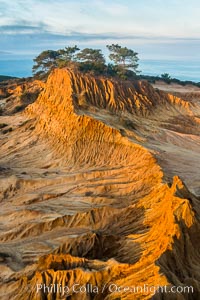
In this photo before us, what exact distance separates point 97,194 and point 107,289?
11.6 meters

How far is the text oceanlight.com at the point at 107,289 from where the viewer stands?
37.6ft

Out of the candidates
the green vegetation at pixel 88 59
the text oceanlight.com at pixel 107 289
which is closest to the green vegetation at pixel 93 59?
the green vegetation at pixel 88 59

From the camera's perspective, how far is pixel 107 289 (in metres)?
12.8

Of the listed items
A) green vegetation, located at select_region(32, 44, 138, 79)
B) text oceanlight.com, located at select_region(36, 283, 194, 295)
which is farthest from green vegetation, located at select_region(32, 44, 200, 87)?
text oceanlight.com, located at select_region(36, 283, 194, 295)

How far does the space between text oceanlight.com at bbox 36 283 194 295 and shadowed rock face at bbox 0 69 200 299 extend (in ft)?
0.26

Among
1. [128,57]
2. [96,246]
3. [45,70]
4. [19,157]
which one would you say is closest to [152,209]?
[96,246]

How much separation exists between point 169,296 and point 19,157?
24.2m

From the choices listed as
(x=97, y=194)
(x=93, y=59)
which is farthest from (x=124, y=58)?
(x=97, y=194)

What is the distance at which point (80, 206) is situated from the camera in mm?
23203

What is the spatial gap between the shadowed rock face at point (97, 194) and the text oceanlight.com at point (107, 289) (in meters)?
0.08

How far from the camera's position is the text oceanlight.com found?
1146cm

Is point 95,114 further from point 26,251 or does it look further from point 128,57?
point 128,57

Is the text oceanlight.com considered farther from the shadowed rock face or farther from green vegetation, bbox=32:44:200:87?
green vegetation, bbox=32:44:200:87

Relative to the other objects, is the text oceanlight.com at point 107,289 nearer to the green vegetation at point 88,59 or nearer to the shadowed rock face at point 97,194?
the shadowed rock face at point 97,194
